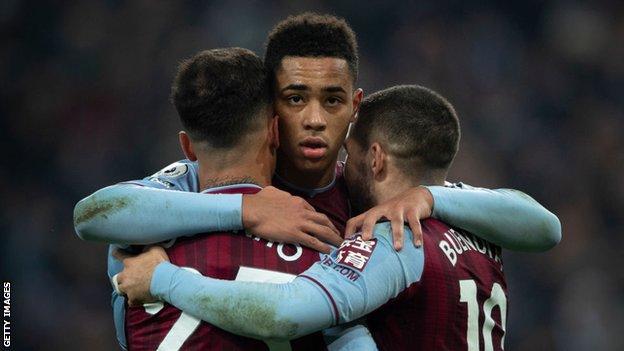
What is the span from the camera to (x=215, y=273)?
2.53m

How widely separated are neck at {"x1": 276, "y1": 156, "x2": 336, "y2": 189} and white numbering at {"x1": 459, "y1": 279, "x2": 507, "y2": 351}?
0.83 metres

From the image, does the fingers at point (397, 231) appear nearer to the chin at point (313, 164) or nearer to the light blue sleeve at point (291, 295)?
the light blue sleeve at point (291, 295)

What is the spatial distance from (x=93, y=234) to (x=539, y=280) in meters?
4.48

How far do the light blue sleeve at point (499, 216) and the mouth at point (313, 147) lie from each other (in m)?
0.52

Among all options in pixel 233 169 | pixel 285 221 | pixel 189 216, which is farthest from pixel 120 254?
pixel 285 221

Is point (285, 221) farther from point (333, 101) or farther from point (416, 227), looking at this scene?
point (333, 101)

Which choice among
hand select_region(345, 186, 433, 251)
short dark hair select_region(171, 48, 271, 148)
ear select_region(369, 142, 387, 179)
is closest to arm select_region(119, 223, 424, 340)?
hand select_region(345, 186, 433, 251)

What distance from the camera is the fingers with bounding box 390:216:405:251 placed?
8.48 feet

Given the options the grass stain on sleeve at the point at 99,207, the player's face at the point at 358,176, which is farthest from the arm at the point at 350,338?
the grass stain on sleeve at the point at 99,207

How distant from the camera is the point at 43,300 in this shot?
6176mm

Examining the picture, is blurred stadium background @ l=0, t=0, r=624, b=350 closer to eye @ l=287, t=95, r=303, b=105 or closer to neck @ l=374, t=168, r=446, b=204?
eye @ l=287, t=95, r=303, b=105

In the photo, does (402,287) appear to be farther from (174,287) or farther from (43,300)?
(43,300)

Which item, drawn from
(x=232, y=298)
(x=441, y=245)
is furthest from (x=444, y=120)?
(x=232, y=298)

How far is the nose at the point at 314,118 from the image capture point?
3.18 meters
